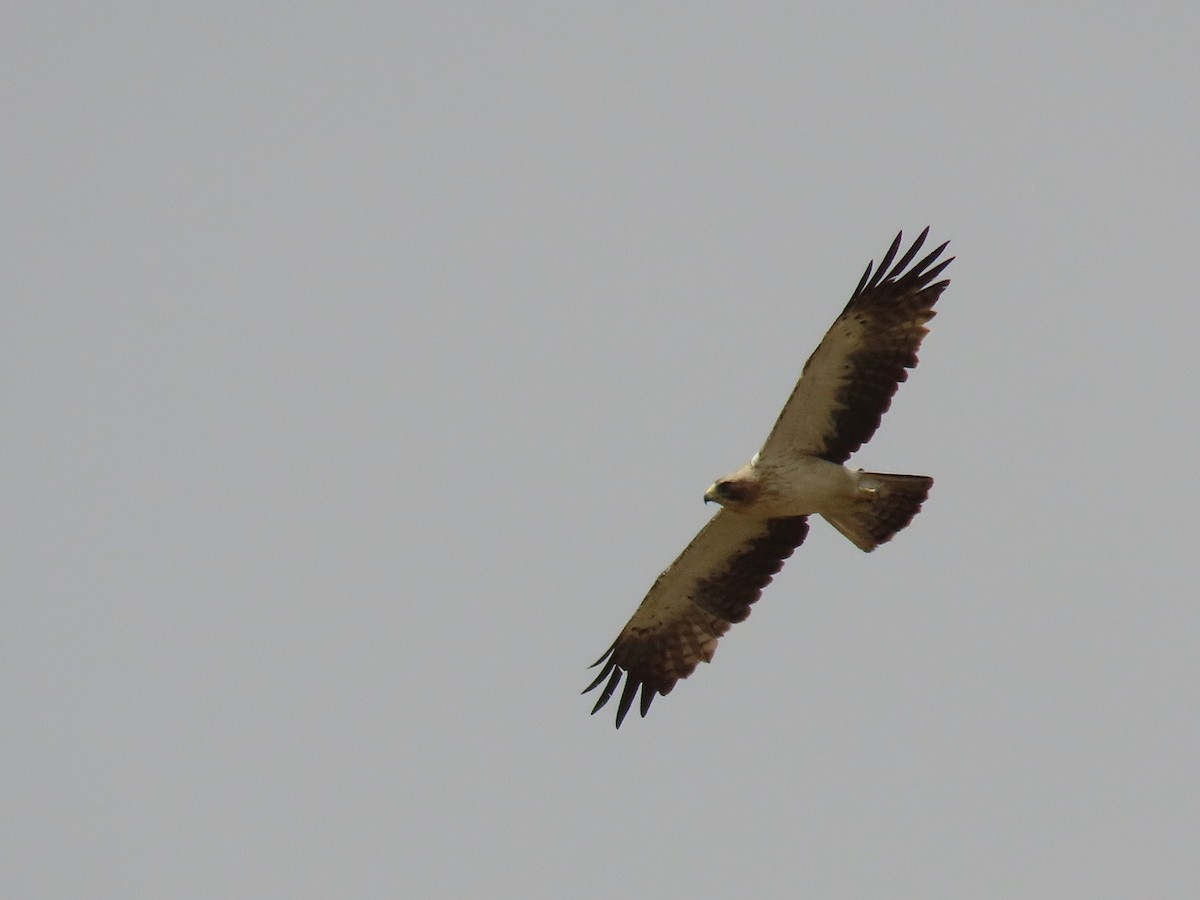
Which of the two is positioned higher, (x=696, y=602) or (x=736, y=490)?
(x=736, y=490)

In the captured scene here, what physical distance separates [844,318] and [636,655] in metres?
4.07

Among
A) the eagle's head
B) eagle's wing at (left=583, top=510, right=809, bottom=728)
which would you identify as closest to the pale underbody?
the eagle's head

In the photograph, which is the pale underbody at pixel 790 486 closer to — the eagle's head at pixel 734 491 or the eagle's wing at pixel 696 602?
the eagle's head at pixel 734 491

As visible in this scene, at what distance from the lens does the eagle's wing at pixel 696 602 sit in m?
16.1

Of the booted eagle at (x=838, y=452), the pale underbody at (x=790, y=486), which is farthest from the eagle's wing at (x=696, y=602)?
the pale underbody at (x=790, y=486)

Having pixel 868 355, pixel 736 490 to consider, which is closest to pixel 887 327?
pixel 868 355

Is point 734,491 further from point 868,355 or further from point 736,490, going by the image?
point 868,355

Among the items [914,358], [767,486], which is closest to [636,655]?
[767,486]

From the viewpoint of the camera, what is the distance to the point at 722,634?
1656cm

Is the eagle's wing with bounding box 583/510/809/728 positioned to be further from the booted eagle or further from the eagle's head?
the eagle's head

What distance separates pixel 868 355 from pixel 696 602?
10.0 ft

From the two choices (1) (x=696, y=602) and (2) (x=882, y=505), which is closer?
(2) (x=882, y=505)

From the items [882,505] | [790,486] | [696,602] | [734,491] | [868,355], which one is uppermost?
[868,355]

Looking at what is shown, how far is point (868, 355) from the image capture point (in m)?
15.0
